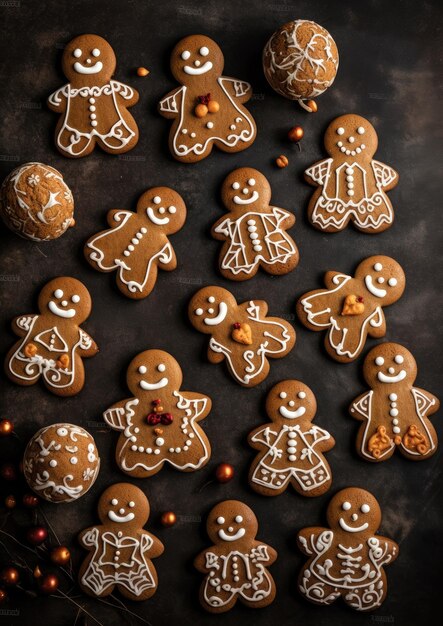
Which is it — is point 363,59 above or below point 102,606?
above

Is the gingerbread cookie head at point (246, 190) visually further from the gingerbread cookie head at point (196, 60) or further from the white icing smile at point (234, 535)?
the white icing smile at point (234, 535)

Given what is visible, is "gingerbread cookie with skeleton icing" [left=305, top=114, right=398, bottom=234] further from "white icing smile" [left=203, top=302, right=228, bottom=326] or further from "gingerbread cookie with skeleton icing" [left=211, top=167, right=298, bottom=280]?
"white icing smile" [left=203, top=302, right=228, bottom=326]

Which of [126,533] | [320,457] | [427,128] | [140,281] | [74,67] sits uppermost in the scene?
[427,128]

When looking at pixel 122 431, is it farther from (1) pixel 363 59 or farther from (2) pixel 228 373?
(1) pixel 363 59

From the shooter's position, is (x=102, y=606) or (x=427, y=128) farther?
(x=427, y=128)

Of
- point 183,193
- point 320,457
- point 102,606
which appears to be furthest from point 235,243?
point 102,606

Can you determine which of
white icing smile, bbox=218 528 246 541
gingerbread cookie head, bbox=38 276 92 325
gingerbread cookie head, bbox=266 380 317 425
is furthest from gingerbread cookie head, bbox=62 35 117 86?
Result: white icing smile, bbox=218 528 246 541
